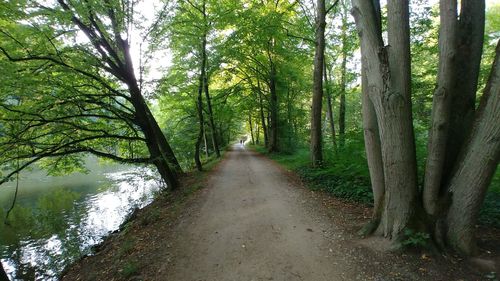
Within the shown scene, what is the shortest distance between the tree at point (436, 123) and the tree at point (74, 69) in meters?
6.17

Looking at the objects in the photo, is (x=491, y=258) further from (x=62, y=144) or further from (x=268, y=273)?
(x=62, y=144)

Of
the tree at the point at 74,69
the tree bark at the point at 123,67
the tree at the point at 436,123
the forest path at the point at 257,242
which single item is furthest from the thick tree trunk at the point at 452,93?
the tree bark at the point at 123,67

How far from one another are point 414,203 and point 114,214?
11565mm

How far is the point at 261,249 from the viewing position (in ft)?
14.2

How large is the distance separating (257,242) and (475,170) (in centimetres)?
329

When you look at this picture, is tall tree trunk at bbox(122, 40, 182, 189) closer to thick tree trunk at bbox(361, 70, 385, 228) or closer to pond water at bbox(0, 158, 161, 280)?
pond water at bbox(0, 158, 161, 280)

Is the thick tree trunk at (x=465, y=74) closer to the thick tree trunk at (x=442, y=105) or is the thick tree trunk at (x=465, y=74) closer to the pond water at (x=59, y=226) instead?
the thick tree trunk at (x=442, y=105)

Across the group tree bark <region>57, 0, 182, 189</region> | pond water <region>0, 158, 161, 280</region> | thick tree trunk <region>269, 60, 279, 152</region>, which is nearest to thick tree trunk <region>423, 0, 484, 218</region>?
tree bark <region>57, 0, 182, 189</region>

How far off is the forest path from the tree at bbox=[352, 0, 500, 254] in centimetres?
122

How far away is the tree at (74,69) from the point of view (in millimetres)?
5766

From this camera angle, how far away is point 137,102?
884 centimetres

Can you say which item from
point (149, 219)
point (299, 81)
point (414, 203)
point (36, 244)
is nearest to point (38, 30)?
point (149, 219)

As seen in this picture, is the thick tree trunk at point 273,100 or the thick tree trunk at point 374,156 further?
the thick tree trunk at point 273,100

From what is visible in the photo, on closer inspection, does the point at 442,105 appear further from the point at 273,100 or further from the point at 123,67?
the point at 273,100
